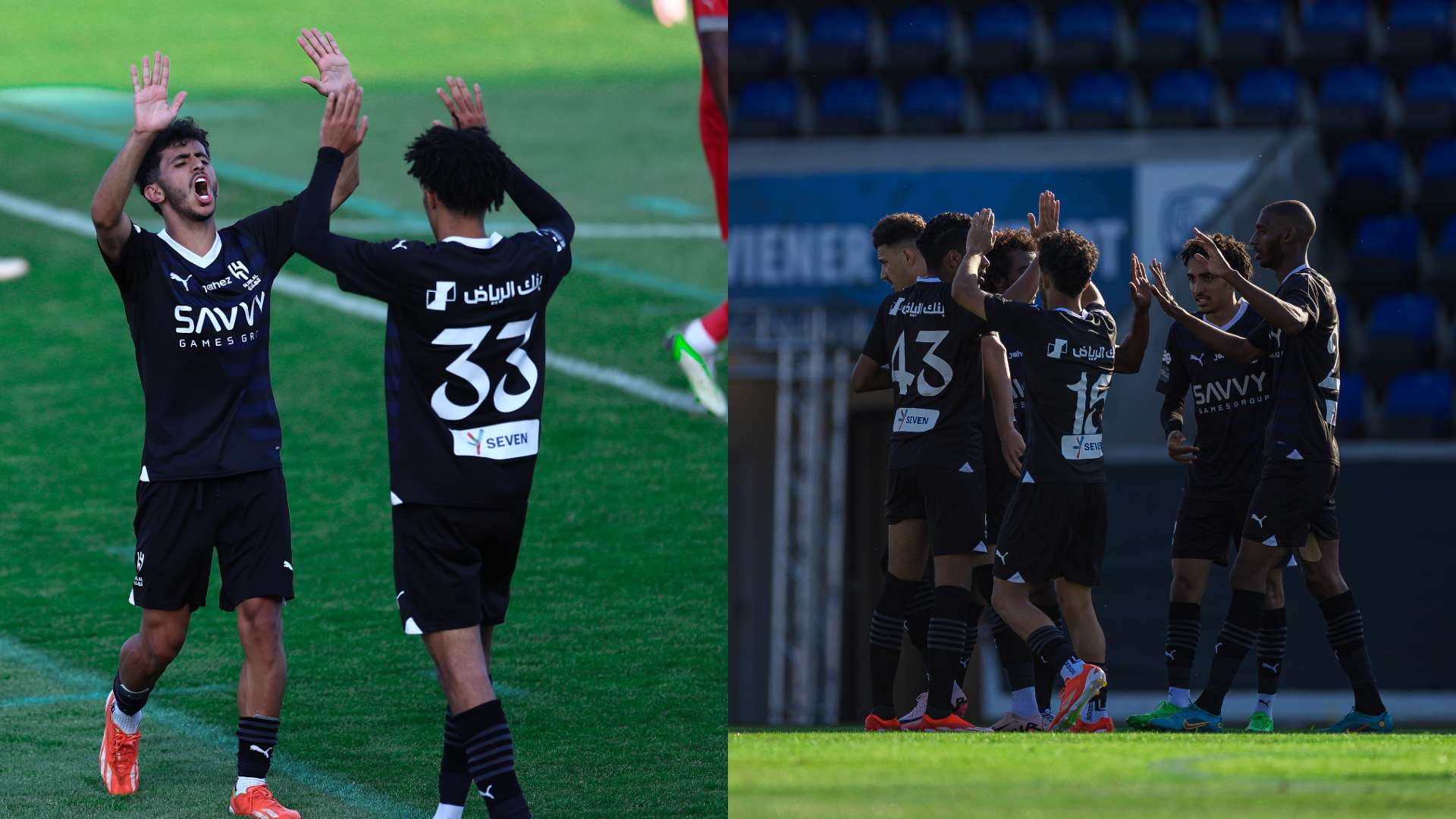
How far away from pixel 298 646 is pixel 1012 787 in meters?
2.73

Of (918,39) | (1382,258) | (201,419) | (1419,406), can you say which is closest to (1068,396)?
(201,419)

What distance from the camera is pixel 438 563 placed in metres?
3.64

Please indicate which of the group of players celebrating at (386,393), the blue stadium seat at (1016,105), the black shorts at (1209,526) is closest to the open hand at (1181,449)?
the black shorts at (1209,526)

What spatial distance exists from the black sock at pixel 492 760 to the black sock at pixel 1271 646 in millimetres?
3109

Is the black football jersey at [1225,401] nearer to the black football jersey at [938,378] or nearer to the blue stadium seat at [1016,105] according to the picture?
the black football jersey at [938,378]

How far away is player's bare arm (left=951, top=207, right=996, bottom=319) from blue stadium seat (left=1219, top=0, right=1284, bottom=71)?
7.98 m

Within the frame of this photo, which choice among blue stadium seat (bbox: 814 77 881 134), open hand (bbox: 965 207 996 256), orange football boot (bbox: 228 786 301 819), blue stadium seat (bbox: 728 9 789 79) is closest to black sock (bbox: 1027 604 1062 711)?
open hand (bbox: 965 207 996 256)

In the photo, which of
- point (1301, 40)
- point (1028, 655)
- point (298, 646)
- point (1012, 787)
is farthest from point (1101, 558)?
point (1301, 40)

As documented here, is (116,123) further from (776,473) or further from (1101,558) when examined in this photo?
(1101,558)

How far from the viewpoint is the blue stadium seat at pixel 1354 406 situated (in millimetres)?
10391

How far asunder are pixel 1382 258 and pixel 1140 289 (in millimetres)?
6871

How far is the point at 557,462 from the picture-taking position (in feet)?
25.0

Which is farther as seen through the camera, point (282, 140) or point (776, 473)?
point (282, 140)

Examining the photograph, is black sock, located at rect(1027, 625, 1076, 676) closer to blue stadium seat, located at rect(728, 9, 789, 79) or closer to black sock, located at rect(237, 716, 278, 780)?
black sock, located at rect(237, 716, 278, 780)
